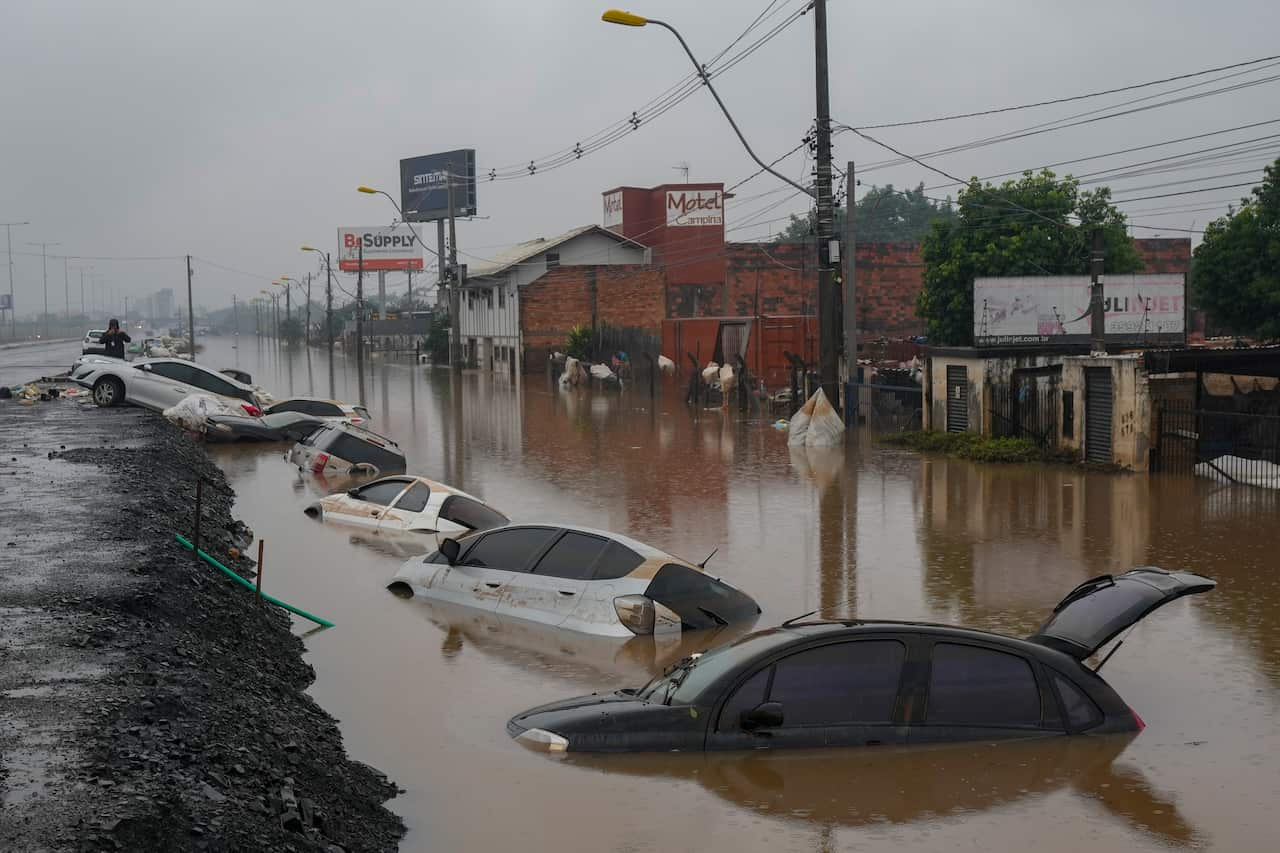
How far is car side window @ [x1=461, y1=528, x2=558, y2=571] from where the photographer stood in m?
13.8

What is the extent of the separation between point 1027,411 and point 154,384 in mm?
21447

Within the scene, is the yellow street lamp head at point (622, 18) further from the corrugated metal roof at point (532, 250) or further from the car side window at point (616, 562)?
the corrugated metal roof at point (532, 250)

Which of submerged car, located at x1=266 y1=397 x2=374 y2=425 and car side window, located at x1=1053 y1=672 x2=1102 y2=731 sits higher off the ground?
submerged car, located at x1=266 y1=397 x2=374 y2=425

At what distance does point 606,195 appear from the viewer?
84.7 metres

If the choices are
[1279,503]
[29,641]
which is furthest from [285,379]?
[29,641]

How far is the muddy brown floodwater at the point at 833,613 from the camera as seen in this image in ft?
27.1

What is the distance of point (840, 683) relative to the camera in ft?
28.8

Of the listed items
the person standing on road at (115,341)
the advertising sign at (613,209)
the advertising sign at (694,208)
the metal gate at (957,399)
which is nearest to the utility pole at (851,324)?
the metal gate at (957,399)

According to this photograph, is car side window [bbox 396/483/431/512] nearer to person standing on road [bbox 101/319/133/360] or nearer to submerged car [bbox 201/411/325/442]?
submerged car [bbox 201/411/325/442]

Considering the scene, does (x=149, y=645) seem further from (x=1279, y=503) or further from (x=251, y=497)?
(x=1279, y=503)

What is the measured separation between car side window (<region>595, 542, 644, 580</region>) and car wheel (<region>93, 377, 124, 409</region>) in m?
25.2

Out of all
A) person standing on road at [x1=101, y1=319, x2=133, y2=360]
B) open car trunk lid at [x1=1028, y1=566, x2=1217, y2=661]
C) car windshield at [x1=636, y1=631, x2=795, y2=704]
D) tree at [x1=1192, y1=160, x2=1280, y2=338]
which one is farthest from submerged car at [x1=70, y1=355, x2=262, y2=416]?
tree at [x1=1192, y1=160, x2=1280, y2=338]

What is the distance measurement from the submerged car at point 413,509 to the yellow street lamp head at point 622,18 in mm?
10160

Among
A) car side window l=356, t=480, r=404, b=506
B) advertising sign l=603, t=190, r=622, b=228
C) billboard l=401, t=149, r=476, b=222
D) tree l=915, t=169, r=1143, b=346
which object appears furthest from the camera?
billboard l=401, t=149, r=476, b=222
